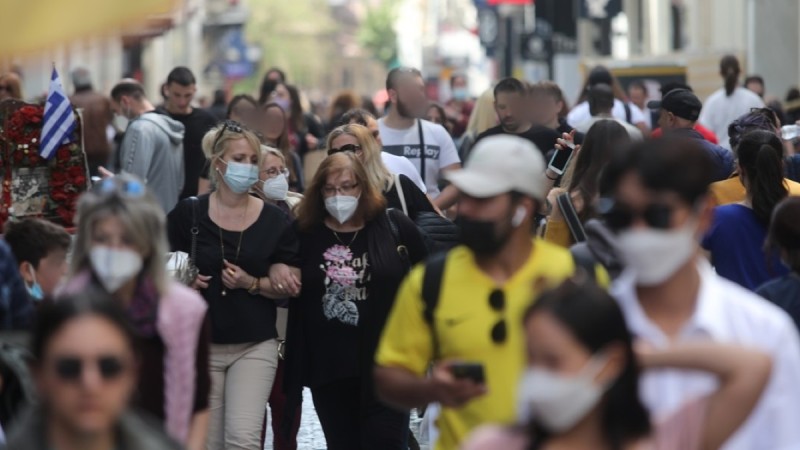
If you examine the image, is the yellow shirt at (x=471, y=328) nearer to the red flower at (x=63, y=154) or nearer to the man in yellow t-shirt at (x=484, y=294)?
the man in yellow t-shirt at (x=484, y=294)

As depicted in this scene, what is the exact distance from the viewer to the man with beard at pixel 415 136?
1266cm

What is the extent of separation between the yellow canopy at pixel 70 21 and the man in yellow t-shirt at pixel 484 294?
1.34 metres

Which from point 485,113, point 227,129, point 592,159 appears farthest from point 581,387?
point 485,113

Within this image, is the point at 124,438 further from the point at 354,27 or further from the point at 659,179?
the point at 354,27

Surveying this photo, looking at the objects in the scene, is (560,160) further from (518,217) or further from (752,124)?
(518,217)

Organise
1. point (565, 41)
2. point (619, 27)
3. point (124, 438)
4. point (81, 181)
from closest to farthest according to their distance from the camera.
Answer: point (124, 438)
point (81, 181)
point (565, 41)
point (619, 27)

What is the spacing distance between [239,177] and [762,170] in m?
2.30

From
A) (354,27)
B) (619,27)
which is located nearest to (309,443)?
(619,27)

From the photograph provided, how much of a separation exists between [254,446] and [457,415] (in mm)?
3350

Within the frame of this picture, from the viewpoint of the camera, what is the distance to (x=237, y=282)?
8.60m

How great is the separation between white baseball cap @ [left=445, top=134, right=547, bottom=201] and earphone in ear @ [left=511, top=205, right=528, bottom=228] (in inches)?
1.8

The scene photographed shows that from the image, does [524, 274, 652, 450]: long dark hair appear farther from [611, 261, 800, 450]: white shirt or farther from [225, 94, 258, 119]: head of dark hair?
[225, 94, 258, 119]: head of dark hair

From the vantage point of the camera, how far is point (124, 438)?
4.29 m

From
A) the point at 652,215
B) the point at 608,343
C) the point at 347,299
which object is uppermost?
the point at 652,215
